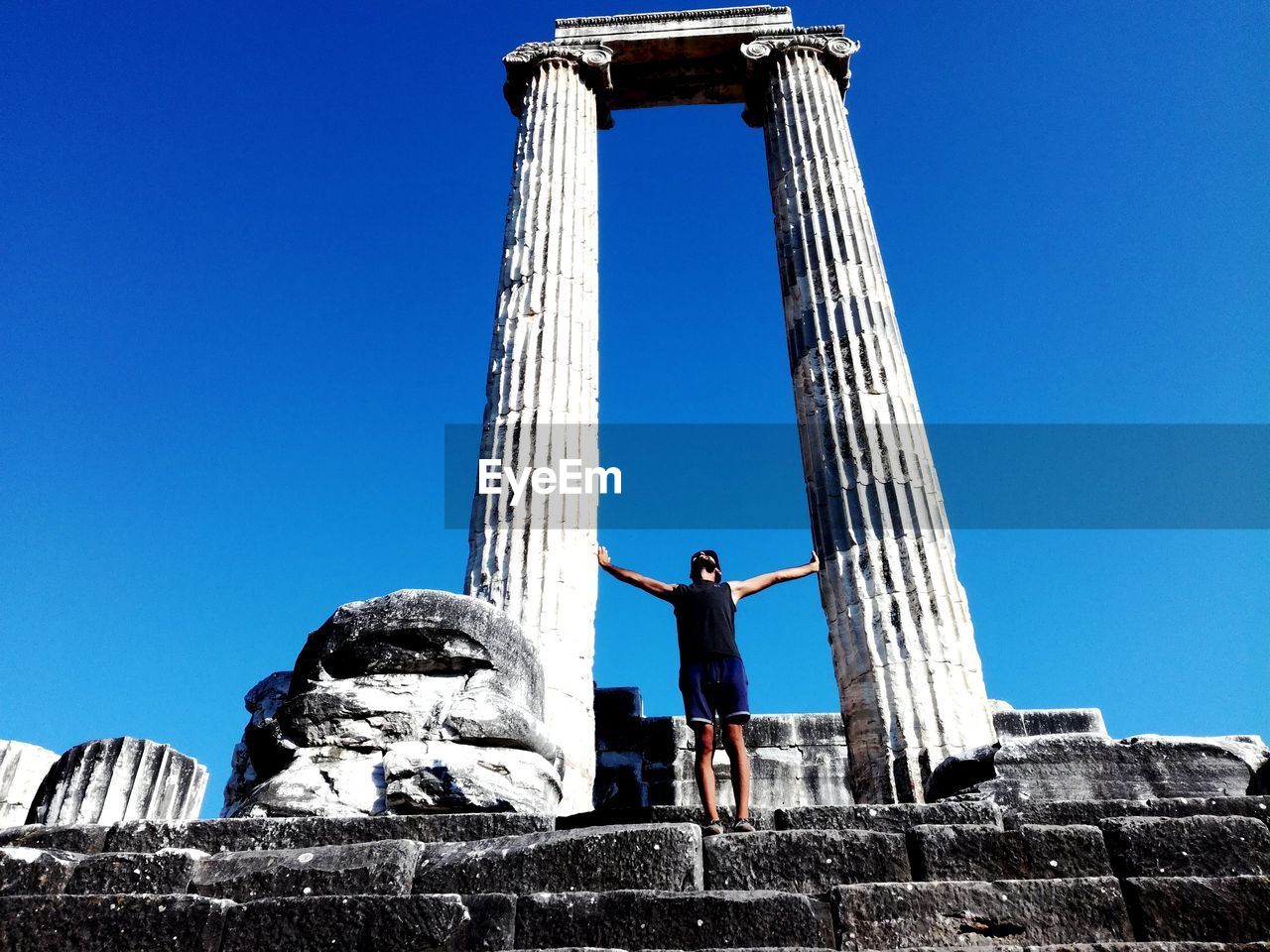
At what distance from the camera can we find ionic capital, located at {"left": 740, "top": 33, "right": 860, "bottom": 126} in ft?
47.6

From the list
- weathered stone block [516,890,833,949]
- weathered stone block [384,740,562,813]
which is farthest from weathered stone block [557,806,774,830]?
weathered stone block [384,740,562,813]

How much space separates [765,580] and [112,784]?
6.81m

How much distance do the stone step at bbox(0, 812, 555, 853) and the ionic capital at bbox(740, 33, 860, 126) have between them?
12.7 m

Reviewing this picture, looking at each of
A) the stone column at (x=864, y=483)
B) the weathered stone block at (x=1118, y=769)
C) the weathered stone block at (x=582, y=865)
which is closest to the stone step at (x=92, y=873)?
the weathered stone block at (x=582, y=865)

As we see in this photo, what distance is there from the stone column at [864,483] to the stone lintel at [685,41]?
63.4 inches

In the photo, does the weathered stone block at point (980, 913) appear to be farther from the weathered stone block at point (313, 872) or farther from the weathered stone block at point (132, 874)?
the weathered stone block at point (132, 874)

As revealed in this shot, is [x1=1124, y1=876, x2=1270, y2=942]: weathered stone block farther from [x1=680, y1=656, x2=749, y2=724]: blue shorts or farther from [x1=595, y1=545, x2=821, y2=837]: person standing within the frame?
[x1=680, y1=656, x2=749, y2=724]: blue shorts

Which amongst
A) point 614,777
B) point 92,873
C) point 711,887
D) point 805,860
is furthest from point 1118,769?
point 614,777

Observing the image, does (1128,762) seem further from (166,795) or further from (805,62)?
(805,62)

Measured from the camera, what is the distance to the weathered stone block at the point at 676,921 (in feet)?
11.2

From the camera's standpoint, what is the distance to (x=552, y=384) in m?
11.3

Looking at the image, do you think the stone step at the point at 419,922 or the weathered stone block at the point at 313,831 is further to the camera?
the weathered stone block at the point at 313,831

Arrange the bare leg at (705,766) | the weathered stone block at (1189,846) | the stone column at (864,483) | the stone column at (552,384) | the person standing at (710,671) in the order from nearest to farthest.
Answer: the weathered stone block at (1189,846), the bare leg at (705,766), the person standing at (710,671), the stone column at (864,483), the stone column at (552,384)

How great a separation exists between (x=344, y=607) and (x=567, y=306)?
6.59 m
